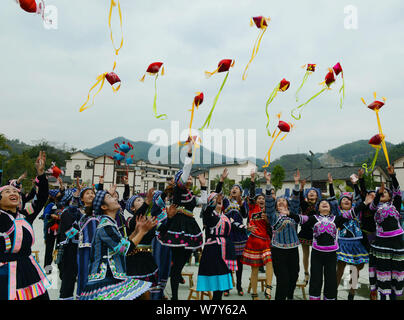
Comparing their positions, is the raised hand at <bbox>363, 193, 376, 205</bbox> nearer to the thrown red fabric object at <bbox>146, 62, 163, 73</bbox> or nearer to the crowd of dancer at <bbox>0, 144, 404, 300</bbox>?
the crowd of dancer at <bbox>0, 144, 404, 300</bbox>

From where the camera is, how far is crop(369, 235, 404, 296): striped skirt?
5.32 meters

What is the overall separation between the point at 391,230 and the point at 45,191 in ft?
18.1

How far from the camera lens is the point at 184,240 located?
5102 millimetres

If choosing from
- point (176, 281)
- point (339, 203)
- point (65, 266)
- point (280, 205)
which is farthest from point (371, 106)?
point (65, 266)

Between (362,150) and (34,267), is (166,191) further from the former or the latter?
(362,150)

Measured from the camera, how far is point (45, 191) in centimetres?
401

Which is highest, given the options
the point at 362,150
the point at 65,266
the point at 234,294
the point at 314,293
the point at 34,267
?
the point at 362,150

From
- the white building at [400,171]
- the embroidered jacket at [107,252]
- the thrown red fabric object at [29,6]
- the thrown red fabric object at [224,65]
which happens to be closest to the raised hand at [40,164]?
the embroidered jacket at [107,252]

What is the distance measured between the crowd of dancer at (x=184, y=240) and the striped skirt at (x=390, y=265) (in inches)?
0.6

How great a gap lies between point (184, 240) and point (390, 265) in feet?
11.6

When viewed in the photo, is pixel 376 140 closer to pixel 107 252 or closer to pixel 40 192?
pixel 107 252

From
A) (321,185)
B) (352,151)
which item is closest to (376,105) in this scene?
(321,185)

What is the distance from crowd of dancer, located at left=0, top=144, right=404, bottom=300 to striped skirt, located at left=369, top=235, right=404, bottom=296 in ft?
0.05

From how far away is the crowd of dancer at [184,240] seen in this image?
339 cm
